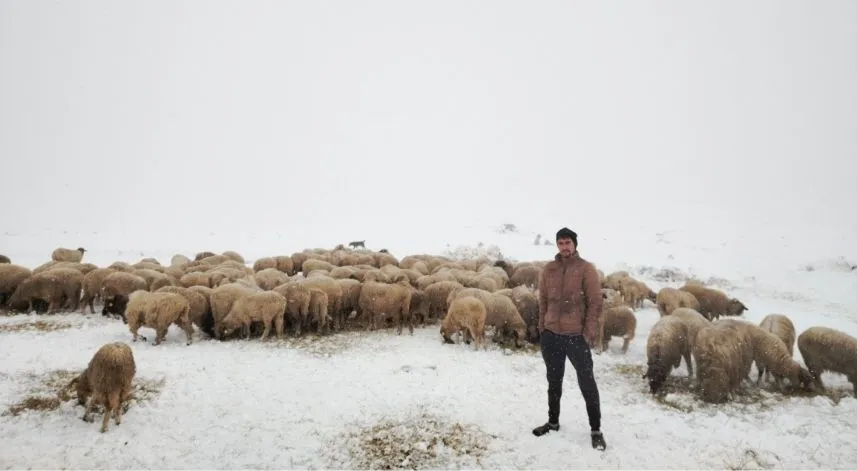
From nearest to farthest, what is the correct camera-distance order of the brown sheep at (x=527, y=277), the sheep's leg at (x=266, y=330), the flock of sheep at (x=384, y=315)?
the flock of sheep at (x=384, y=315) < the sheep's leg at (x=266, y=330) < the brown sheep at (x=527, y=277)

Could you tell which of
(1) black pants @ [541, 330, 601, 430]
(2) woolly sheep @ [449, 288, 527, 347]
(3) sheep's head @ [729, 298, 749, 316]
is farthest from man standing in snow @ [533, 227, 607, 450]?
(3) sheep's head @ [729, 298, 749, 316]

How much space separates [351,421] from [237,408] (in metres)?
1.70

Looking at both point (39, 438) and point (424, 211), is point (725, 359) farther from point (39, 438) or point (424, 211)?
point (424, 211)

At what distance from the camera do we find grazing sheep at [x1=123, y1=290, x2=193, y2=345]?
29.5 feet

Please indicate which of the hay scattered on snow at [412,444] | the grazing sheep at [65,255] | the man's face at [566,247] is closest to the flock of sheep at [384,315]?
the hay scattered on snow at [412,444]

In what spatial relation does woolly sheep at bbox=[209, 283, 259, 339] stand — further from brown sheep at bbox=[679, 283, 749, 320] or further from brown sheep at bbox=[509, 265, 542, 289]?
brown sheep at bbox=[679, 283, 749, 320]

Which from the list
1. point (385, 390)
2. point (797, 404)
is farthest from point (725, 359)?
point (385, 390)

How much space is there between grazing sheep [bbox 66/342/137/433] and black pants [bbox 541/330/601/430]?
5417mm

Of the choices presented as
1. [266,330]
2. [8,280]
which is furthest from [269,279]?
[8,280]

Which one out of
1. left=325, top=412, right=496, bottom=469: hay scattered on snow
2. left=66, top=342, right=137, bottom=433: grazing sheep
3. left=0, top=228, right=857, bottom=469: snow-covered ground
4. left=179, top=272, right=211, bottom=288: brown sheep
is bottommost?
left=325, top=412, right=496, bottom=469: hay scattered on snow

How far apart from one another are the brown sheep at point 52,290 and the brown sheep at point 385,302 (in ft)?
25.1

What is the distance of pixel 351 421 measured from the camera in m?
6.09

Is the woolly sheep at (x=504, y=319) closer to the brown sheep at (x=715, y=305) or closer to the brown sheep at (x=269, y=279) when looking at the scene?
the brown sheep at (x=269, y=279)

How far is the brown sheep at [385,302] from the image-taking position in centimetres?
1080
